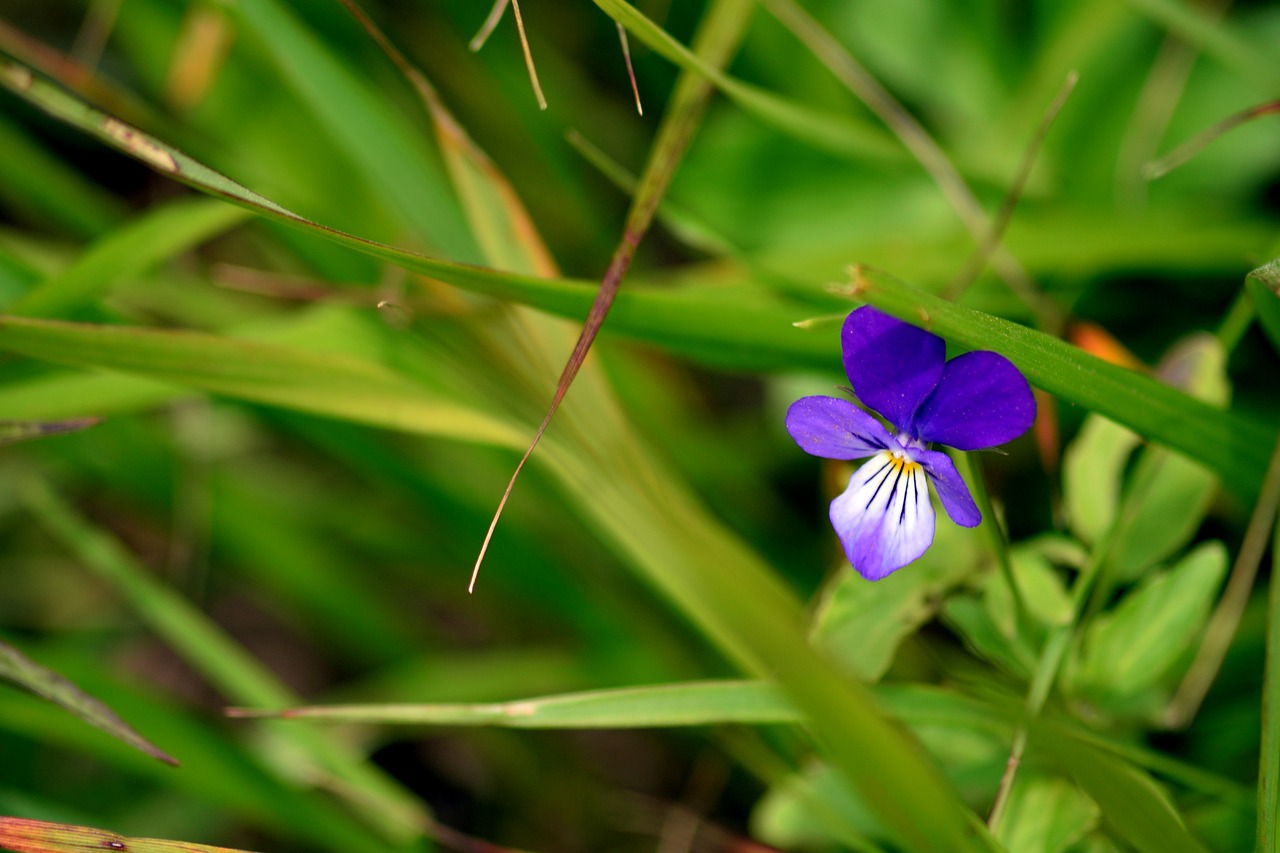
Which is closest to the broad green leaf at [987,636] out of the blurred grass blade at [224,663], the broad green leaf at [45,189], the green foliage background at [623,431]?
the green foliage background at [623,431]

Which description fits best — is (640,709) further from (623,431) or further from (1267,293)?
(1267,293)

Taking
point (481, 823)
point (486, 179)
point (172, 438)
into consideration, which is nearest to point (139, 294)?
point (172, 438)

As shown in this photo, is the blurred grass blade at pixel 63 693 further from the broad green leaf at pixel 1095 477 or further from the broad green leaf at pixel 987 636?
the broad green leaf at pixel 1095 477

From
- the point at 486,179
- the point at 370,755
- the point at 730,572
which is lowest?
the point at 730,572

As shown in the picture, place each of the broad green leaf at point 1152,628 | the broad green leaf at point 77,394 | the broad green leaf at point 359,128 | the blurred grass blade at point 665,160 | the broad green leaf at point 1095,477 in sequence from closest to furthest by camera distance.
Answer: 1. the blurred grass blade at point 665,160
2. the broad green leaf at point 1152,628
3. the broad green leaf at point 1095,477
4. the broad green leaf at point 77,394
5. the broad green leaf at point 359,128

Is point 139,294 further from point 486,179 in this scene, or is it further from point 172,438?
point 486,179

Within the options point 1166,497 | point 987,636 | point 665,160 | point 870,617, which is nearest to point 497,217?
point 665,160

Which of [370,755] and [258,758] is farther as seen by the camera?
[370,755]
